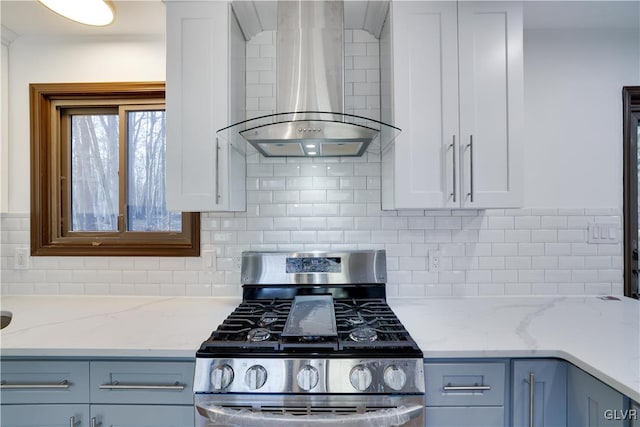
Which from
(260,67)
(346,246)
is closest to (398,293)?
(346,246)

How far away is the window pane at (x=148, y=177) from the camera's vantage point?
203 centimetres

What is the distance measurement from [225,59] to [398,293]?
5.00ft

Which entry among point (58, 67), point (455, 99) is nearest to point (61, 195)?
point (58, 67)

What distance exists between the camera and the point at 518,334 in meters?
1.32

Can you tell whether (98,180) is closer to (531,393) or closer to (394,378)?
(394,378)

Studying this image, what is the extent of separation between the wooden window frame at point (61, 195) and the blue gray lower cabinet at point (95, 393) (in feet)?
2.59

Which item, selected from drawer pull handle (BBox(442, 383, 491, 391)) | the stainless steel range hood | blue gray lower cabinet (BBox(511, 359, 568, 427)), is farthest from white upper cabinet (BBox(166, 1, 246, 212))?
blue gray lower cabinet (BBox(511, 359, 568, 427))

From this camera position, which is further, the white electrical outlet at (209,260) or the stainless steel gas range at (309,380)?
the white electrical outlet at (209,260)

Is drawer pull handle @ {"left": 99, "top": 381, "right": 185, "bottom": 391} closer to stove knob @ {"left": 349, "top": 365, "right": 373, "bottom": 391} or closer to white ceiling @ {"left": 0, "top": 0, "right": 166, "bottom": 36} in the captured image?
stove knob @ {"left": 349, "top": 365, "right": 373, "bottom": 391}

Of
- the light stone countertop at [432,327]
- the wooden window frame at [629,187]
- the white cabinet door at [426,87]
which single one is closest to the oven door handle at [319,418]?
the light stone countertop at [432,327]

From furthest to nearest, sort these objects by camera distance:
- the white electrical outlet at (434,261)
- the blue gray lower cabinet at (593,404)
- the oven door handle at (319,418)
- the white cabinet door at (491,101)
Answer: the white electrical outlet at (434,261) → the white cabinet door at (491,101) → the oven door handle at (319,418) → the blue gray lower cabinet at (593,404)

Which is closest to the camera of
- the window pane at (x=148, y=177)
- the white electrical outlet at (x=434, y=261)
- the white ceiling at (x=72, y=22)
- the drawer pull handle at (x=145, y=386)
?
the drawer pull handle at (x=145, y=386)

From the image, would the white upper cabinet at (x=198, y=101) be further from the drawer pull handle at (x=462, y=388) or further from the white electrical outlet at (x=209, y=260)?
the drawer pull handle at (x=462, y=388)

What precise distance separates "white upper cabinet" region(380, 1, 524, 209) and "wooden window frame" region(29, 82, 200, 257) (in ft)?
4.18
